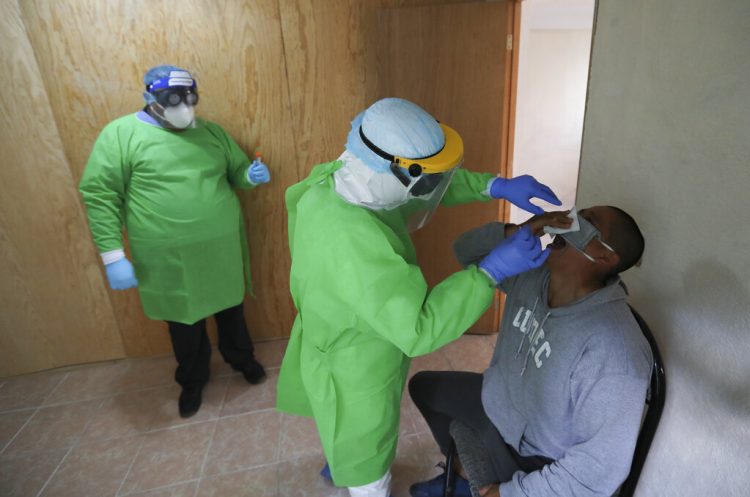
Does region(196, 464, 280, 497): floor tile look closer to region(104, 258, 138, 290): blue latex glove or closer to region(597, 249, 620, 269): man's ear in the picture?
region(104, 258, 138, 290): blue latex glove

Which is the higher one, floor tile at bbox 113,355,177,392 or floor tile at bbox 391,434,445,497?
floor tile at bbox 391,434,445,497

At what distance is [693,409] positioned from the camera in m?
0.86

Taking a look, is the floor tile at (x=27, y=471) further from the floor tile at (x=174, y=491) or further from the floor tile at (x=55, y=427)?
the floor tile at (x=174, y=491)

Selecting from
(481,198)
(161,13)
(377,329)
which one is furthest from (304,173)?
(377,329)

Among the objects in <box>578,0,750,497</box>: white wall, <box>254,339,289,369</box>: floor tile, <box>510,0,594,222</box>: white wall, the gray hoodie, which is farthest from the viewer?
<box>510,0,594,222</box>: white wall

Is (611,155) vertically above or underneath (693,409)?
above

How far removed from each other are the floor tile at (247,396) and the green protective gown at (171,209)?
0.47 meters

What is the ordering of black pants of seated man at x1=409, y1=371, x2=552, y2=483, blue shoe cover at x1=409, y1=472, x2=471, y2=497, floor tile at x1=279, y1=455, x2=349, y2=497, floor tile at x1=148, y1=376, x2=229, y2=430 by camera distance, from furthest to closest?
floor tile at x1=148, y1=376, x2=229, y2=430 → floor tile at x1=279, y1=455, x2=349, y2=497 → blue shoe cover at x1=409, y1=472, x2=471, y2=497 → black pants of seated man at x1=409, y1=371, x2=552, y2=483

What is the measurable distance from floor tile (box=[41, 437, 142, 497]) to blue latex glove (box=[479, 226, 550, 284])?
5.89 feet

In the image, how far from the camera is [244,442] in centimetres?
189

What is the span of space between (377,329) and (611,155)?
75 centimetres

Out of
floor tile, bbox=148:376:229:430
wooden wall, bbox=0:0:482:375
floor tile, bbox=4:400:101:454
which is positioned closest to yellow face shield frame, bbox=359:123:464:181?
wooden wall, bbox=0:0:482:375

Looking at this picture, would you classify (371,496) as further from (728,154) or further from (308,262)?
(728,154)

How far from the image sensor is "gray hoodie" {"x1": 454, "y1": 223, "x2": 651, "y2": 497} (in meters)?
0.84
